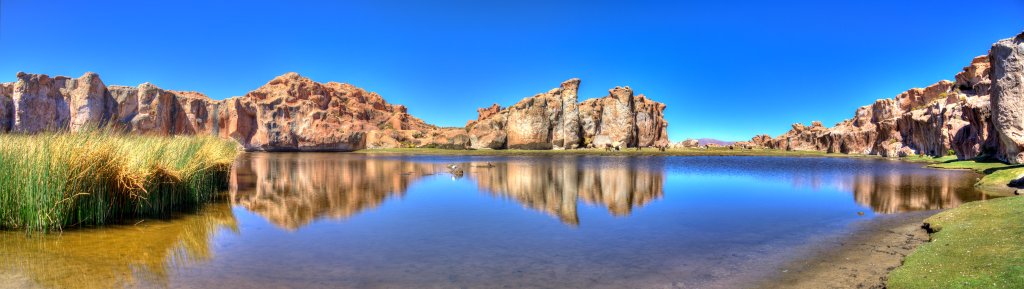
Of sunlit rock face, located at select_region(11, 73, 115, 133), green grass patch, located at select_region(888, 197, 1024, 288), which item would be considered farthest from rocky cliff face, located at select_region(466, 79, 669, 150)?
green grass patch, located at select_region(888, 197, 1024, 288)

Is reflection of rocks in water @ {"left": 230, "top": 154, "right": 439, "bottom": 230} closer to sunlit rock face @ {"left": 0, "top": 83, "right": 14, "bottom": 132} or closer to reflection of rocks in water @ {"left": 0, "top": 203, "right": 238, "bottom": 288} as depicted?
reflection of rocks in water @ {"left": 0, "top": 203, "right": 238, "bottom": 288}

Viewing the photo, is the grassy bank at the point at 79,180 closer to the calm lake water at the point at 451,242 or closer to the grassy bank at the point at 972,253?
the calm lake water at the point at 451,242

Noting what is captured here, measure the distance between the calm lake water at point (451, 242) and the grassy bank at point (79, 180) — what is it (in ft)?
2.56

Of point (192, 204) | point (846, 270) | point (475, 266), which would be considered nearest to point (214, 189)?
point (192, 204)

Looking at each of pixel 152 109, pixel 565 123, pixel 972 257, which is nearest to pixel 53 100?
pixel 152 109

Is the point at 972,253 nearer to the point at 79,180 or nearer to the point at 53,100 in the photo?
the point at 79,180

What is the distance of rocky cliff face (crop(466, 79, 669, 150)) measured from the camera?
11969 cm

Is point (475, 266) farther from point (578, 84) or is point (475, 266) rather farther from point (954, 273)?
point (578, 84)

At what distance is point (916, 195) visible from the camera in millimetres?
22594

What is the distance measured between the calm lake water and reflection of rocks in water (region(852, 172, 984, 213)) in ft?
0.40

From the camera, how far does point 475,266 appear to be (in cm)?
980

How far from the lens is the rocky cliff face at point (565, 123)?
120m

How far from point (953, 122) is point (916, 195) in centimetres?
4552

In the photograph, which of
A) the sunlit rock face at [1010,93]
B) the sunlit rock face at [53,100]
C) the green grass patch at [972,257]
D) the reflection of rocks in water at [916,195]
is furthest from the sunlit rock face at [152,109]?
the sunlit rock face at [1010,93]
